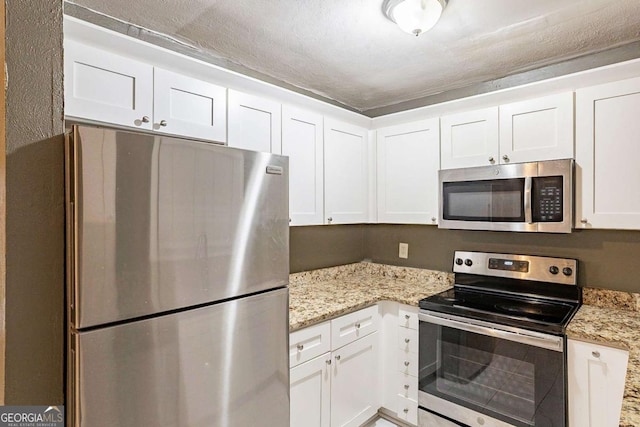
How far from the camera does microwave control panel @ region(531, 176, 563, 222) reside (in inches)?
74.8

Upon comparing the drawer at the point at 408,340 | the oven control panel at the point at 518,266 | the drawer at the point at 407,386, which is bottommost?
the drawer at the point at 407,386

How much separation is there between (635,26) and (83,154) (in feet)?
8.13

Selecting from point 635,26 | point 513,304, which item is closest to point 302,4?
point 635,26

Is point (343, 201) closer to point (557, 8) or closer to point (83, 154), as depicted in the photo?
point (557, 8)

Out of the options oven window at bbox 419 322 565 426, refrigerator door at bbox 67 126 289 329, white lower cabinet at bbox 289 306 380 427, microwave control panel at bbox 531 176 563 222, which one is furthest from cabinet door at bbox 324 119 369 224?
microwave control panel at bbox 531 176 563 222

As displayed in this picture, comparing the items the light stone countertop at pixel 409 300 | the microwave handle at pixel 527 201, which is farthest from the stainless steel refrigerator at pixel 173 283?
the microwave handle at pixel 527 201

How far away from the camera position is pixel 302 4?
60.5 inches

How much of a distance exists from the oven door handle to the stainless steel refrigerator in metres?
0.98

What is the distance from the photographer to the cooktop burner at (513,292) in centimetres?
182

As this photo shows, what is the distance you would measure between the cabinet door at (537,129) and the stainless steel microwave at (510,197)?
0.07 m

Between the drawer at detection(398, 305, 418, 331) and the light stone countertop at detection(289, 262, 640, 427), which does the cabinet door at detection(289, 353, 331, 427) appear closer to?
the light stone countertop at detection(289, 262, 640, 427)

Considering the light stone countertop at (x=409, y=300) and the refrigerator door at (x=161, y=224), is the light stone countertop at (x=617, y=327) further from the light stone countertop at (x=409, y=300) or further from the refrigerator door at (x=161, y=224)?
the refrigerator door at (x=161, y=224)

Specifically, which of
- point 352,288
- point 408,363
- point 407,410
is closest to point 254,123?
point 352,288

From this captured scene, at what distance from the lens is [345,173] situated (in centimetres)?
259
